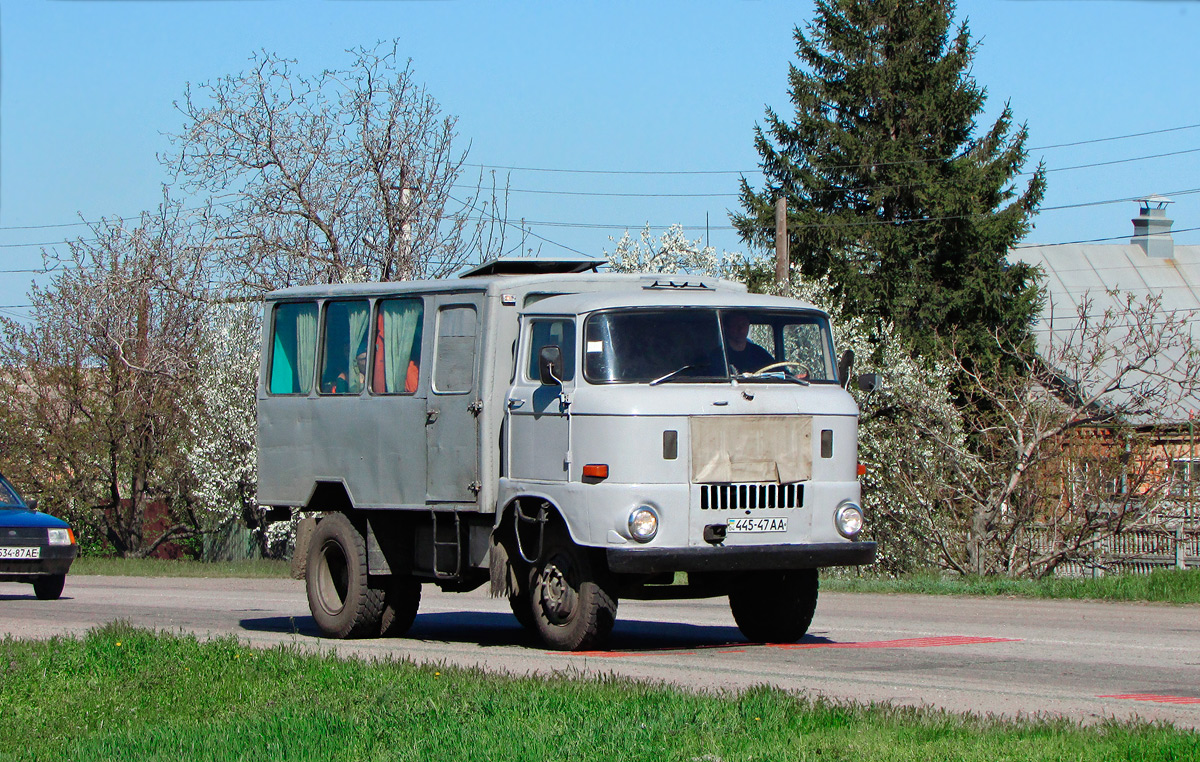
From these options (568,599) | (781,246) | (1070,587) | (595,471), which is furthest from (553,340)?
(781,246)

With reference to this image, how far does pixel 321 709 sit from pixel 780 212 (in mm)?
25113

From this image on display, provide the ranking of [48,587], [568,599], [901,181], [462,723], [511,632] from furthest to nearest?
[901,181] < [48,587] < [511,632] < [568,599] < [462,723]

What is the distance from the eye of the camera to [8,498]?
842 inches

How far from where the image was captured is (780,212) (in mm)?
32469

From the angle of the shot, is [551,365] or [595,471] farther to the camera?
[551,365]

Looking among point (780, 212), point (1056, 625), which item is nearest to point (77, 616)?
point (1056, 625)

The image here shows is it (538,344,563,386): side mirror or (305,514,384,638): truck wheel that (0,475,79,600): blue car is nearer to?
(305,514,384,638): truck wheel

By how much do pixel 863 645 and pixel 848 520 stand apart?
1.34m

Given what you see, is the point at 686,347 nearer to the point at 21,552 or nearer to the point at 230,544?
the point at 21,552

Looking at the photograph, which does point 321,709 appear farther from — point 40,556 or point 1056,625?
point 40,556

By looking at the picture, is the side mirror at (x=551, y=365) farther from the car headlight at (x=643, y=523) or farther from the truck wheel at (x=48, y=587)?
the truck wheel at (x=48, y=587)

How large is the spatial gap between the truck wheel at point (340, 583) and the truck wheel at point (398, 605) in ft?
0.38

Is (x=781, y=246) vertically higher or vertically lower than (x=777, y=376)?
higher

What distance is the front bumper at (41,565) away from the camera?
19734 mm
